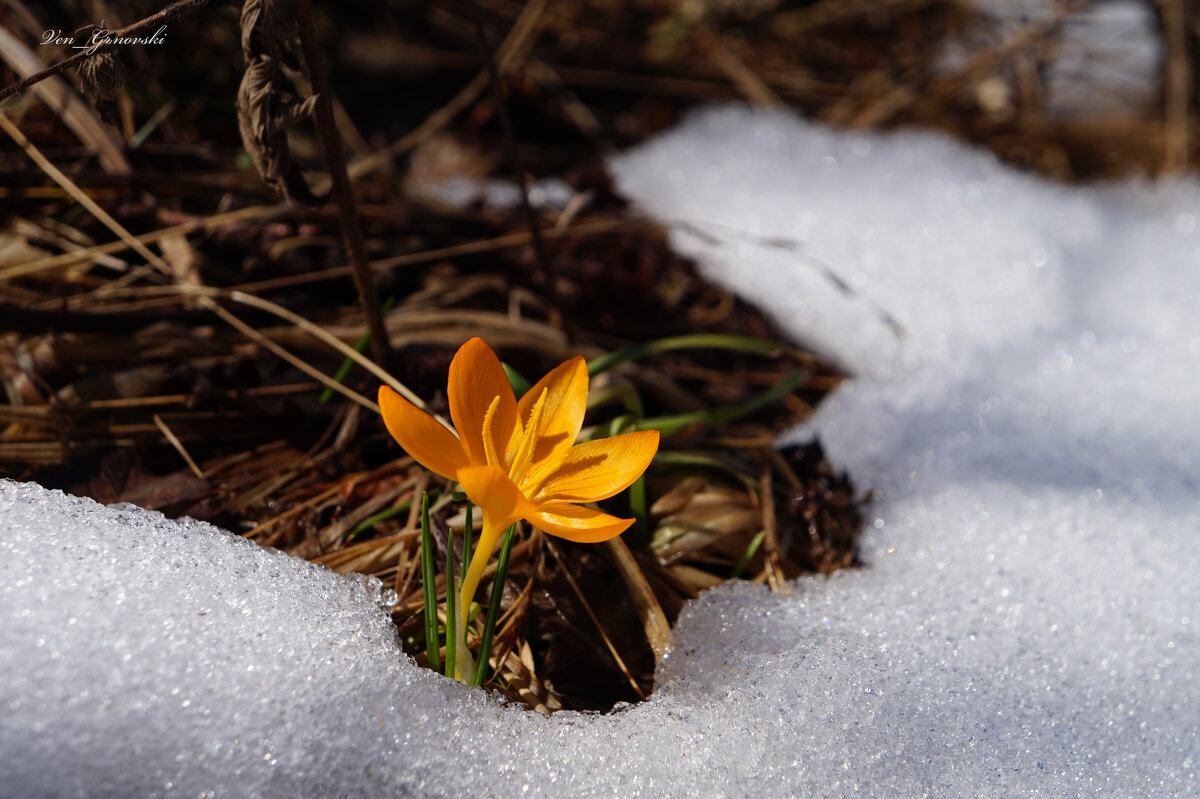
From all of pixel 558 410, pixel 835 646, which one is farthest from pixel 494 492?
pixel 835 646

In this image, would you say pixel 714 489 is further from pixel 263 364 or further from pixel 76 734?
pixel 76 734

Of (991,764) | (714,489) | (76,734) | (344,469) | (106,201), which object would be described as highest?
(106,201)

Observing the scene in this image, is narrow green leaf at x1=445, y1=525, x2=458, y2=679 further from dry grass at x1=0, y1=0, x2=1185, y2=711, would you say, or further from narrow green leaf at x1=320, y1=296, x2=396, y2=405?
narrow green leaf at x1=320, y1=296, x2=396, y2=405

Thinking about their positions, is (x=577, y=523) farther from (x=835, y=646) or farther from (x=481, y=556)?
(x=835, y=646)

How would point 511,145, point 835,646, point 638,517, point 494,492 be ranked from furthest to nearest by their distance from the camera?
point 511,145 < point 638,517 < point 835,646 < point 494,492

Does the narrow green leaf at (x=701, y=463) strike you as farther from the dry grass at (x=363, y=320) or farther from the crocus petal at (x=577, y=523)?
the crocus petal at (x=577, y=523)

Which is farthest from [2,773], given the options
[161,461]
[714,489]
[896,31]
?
[896,31]

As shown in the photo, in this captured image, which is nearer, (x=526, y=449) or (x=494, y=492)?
(x=494, y=492)

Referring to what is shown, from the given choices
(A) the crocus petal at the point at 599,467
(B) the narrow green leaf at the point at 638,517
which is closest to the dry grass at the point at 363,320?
(B) the narrow green leaf at the point at 638,517
